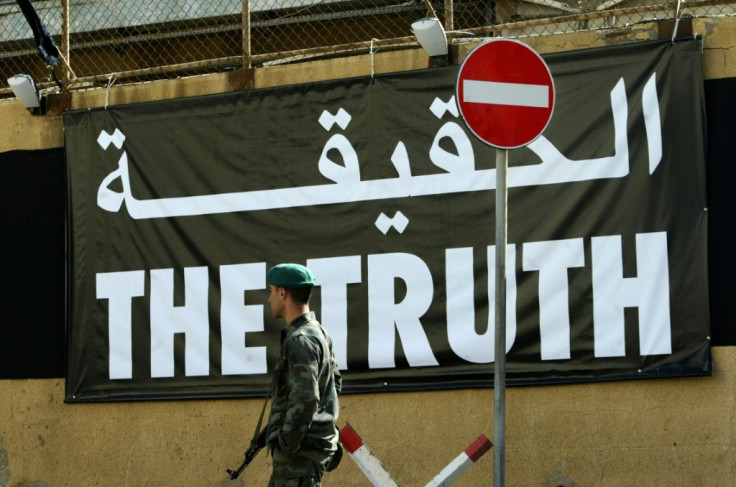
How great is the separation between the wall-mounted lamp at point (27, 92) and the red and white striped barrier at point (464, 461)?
4.56 m

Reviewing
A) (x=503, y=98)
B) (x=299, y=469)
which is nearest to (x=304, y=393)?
(x=299, y=469)

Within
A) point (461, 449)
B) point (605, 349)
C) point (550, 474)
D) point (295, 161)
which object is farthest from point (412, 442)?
point (295, 161)

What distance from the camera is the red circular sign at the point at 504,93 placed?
5.62 m

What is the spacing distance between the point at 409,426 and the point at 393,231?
133 cm

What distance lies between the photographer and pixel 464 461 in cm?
673

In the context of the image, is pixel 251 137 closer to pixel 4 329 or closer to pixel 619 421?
pixel 4 329

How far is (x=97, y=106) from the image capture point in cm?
908

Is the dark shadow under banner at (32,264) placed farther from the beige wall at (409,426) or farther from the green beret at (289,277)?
the green beret at (289,277)

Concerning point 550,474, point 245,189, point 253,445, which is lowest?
point 550,474

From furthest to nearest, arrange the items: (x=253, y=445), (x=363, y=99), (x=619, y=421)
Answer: (x=363, y=99) < (x=619, y=421) < (x=253, y=445)

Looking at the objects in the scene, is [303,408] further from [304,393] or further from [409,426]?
[409,426]

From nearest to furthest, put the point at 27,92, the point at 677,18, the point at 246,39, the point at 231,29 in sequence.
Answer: the point at 677,18, the point at 246,39, the point at 27,92, the point at 231,29

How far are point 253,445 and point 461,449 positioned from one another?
2.22 m

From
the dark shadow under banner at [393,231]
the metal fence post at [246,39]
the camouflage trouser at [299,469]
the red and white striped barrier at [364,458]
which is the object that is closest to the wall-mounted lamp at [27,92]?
the dark shadow under banner at [393,231]
